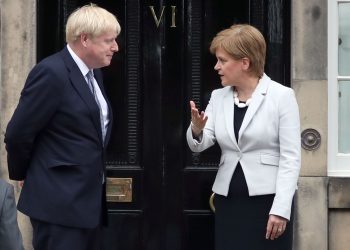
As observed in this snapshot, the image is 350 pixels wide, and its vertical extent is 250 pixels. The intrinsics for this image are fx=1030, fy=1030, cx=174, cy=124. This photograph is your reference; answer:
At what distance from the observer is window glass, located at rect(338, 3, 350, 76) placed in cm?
735

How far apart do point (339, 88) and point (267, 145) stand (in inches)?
76.7

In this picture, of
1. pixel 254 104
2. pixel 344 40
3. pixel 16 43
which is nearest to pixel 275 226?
pixel 254 104

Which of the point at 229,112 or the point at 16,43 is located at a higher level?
the point at 16,43

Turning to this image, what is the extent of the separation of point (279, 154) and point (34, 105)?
1.34 meters

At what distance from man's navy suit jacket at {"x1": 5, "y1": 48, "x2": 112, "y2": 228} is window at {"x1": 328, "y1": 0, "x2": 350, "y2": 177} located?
8.05 feet

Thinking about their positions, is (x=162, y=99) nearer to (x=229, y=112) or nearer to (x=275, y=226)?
(x=229, y=112)

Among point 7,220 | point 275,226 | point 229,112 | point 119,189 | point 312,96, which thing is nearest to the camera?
point 7,220

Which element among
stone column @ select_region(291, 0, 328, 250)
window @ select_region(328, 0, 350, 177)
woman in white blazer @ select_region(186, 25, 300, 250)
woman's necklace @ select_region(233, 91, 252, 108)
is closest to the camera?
woman in white blazer @ select_region(186, 25, 300, 250)

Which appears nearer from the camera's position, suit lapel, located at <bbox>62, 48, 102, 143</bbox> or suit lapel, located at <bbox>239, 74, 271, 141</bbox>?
suit lapel, located at <bbox>62, 48, 102, 143</bbox>

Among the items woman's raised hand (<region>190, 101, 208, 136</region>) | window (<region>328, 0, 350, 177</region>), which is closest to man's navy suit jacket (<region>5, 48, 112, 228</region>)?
woman's raised hand (<region>190, 101, 208, 136</region>)

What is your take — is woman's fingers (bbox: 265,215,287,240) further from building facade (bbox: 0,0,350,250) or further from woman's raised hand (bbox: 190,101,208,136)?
building facade (bbox: 0,0,350,250)

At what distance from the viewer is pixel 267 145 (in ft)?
18.2

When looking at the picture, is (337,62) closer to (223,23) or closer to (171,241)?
(223,23)

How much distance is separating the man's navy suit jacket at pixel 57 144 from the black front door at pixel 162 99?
2.02 metres
